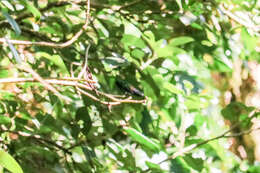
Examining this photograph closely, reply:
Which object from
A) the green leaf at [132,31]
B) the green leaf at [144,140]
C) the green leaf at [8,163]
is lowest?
the green leaf at [144,140]

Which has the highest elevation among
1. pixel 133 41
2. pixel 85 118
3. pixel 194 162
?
pixel 133 41

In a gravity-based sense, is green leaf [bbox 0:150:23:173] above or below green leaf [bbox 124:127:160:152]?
above

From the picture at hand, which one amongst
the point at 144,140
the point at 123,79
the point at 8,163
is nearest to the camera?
the point at 8,163

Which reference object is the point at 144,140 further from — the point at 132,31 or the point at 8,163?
the point at 8,163

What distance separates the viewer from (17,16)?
111 centimetres

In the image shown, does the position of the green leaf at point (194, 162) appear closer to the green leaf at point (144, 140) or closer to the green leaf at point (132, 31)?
the green leaf at point (144, 140)

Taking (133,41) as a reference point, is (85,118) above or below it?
below

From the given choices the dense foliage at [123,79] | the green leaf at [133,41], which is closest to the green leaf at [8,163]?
the dense foliage at [123,79]

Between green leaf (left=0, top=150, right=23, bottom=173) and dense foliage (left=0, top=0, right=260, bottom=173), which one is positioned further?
dense foliage (left=0, top=0, right=260, bottom=173)

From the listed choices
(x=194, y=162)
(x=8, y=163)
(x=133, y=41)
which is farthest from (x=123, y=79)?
(x=8, y=163)

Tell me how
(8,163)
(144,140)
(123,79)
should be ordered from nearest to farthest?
(8,163) < (144,140) < (123,79)

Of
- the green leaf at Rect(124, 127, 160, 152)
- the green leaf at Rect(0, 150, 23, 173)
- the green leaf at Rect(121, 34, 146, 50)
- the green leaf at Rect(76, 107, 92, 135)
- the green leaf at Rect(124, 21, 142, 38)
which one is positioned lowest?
the green leaf at Rect(124, 127, 160, 152)

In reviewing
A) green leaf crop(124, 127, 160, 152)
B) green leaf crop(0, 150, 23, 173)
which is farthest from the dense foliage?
green leaf crop(0, 150, 23, 173)

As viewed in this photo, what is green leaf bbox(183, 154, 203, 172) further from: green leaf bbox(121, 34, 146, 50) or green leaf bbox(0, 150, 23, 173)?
green leaf bbox(0, 150, 23, 173)
